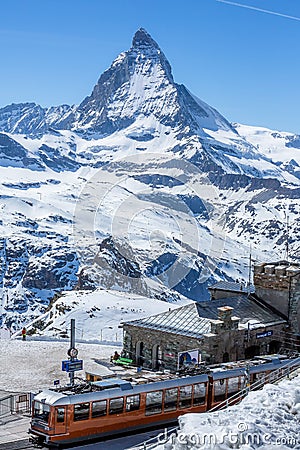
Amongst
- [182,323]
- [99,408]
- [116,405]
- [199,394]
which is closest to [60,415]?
[99,408]

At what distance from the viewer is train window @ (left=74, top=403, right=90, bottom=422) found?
117ft

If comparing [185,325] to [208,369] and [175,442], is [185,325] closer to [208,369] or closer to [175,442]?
[208,369]

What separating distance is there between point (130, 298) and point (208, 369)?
208 feet

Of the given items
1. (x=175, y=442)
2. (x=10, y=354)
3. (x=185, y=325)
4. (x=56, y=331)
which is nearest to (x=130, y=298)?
(x=56, y=331)

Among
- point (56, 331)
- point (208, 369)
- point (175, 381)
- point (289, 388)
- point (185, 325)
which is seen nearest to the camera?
point (289, 388)

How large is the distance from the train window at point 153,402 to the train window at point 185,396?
1.53 metres

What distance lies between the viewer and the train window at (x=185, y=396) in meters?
40.3

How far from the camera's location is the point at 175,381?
40000 millimetres

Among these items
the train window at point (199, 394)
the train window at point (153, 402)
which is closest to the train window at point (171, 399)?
the train window at point (153, 402)

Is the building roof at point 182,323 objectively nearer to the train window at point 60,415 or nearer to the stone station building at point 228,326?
the stone station building at point 228,326

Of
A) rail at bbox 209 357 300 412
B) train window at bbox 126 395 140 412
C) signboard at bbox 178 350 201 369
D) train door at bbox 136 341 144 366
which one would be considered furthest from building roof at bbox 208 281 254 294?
train window at bbox 126 395 140 412

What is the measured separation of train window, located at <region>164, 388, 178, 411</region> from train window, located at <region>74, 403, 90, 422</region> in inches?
212

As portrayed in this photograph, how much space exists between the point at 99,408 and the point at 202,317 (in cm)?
1747

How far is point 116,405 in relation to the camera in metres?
37.3
